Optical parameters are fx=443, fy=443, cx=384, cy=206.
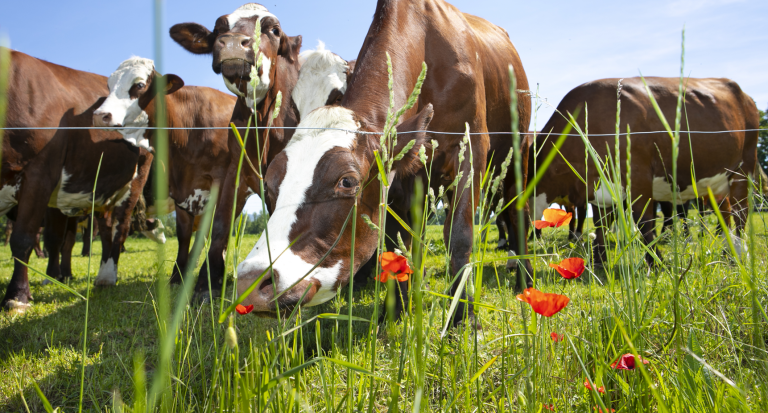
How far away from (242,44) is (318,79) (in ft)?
2.00

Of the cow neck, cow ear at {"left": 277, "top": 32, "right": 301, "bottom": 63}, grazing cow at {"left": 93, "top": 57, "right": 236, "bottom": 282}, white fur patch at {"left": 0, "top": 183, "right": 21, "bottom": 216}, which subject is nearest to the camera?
the cow neck

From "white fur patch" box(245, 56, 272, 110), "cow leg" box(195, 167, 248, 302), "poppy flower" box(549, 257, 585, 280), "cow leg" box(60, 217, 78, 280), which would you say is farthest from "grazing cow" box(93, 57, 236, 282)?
"poppy flower" box(549, 257, 585, 280)

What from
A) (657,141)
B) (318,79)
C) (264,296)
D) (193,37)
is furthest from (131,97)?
(657,141)

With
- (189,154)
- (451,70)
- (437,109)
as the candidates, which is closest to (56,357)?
(437,109)

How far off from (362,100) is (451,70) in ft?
2.48

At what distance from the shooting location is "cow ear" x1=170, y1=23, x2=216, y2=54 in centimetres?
448

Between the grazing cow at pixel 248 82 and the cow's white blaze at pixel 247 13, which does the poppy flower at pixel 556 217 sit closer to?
the grazing cow at pixel 248 82

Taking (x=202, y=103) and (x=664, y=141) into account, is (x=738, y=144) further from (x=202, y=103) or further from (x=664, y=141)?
(x=202, y=103)

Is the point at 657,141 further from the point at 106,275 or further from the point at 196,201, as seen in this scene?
the point at 106,275

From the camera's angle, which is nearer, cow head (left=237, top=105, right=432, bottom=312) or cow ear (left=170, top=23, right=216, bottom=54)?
cow head (left=237, top=105, right=432, bottom=312)

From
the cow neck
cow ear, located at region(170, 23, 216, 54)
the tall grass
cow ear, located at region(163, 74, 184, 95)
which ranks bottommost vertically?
the tall grass

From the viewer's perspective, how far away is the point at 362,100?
8.13 feet

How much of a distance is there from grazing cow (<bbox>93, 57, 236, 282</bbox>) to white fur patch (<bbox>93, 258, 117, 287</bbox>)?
0.61m

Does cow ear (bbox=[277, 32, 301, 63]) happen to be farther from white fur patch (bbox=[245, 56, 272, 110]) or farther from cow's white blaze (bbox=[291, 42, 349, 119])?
cow's white blaze (bbox=[291, 42, 349, 119])
